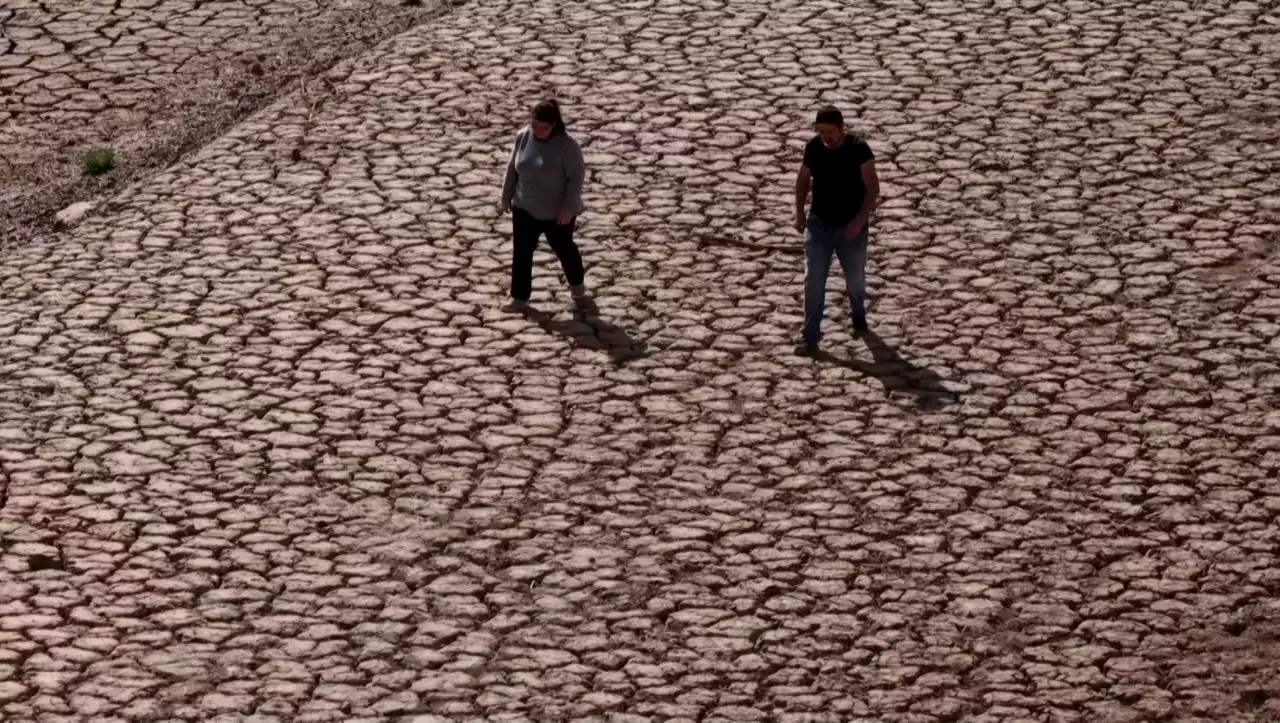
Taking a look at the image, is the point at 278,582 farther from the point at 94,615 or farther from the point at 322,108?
the point at 322,108

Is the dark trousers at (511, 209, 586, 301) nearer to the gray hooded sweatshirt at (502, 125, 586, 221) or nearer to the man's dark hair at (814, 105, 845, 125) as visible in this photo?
the gray hooded sweatshirt at (502, 125, 586, 221)

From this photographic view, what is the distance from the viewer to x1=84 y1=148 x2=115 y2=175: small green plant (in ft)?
59.9

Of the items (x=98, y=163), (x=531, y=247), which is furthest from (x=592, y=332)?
(x=98, y=163)

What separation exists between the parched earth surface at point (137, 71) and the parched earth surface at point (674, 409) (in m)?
0.64

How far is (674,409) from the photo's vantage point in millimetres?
14344

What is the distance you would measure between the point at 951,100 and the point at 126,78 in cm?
740

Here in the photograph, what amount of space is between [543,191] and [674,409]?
2109 mm

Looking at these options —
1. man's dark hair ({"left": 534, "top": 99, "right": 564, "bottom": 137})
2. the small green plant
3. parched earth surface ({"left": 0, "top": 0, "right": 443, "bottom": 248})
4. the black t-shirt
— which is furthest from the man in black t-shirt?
the small green plant

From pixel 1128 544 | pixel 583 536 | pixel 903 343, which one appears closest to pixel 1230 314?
pixel 903 343

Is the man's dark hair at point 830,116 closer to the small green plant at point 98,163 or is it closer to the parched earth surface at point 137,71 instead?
the parched earth surface at point 137,71

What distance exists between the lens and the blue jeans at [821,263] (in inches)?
589

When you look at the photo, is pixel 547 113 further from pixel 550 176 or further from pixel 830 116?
pixel 830 116

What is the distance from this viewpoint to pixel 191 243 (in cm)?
1677

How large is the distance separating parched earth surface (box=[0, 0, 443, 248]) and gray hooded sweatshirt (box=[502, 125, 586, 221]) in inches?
166
